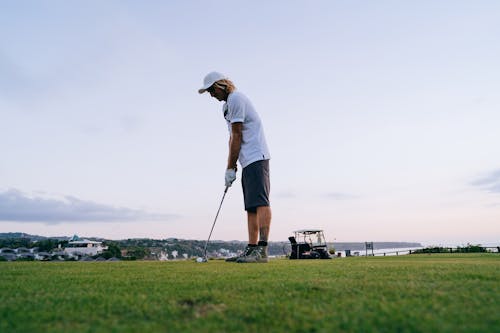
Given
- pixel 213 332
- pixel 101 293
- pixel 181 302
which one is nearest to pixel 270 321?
pixel 213 332

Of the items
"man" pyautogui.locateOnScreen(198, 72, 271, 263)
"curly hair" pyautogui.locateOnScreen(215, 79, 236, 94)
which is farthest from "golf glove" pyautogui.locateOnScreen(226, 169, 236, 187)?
"curly hair" pyautogui.locateOnScreen(215, 79, 236, 94)

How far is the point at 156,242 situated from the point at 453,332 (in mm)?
33688

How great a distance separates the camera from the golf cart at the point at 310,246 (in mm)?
19734

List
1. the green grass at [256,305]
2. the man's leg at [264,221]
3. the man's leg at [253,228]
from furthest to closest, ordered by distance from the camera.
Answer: the man's leg at [253,228] < the man's leg at [264,221] < the green grass at [256,305]

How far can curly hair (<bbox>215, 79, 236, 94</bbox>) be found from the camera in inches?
236

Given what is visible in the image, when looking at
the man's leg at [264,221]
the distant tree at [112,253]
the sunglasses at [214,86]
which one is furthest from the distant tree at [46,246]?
the man's leg at [264,221]

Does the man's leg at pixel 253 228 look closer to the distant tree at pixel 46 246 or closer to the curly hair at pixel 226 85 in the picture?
the curly hair at pixel 226 85

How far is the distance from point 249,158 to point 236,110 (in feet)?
2.52

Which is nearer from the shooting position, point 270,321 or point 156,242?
point 270,321

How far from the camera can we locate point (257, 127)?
593 centimetres

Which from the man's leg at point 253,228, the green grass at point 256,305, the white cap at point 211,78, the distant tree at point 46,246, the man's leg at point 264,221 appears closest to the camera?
the green grass at point 256,305

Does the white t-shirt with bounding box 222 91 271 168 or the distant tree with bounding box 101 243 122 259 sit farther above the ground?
the white t-shirt with bounding box 222 91 271 168

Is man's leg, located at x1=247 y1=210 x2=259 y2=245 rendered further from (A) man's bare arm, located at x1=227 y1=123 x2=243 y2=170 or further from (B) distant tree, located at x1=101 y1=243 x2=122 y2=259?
(B) distant tree, located at x1=101 y1=243 x2=122 y2=259

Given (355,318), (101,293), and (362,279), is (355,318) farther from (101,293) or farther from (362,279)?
(101,293)
